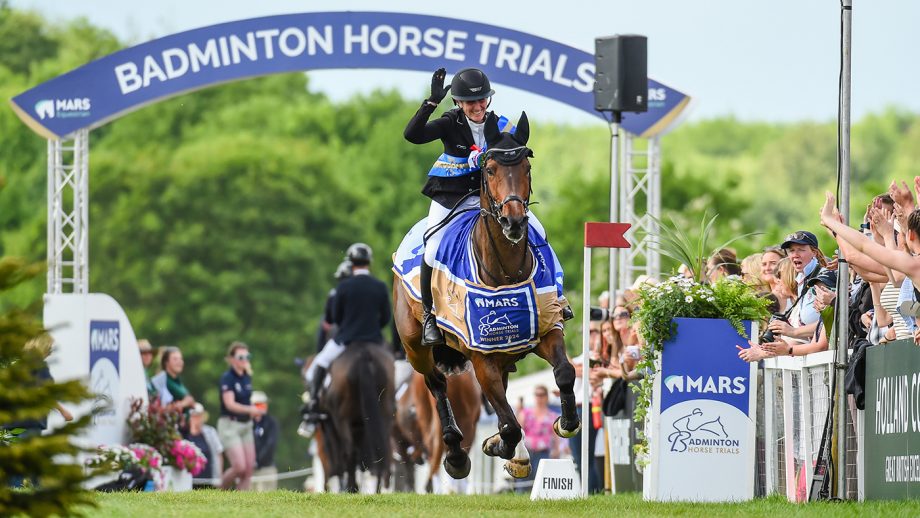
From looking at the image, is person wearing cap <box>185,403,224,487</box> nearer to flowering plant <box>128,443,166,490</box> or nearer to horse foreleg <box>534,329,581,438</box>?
flowering plant <box>128,443,166,490</box>

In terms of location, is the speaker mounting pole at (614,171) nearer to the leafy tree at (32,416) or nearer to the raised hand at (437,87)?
the raised hand at (437,87)

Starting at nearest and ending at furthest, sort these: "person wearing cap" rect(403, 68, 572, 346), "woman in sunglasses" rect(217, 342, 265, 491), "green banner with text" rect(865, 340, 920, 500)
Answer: "green banner with text" rect(865, 340, 920, 500) < "person wearing cap" rect(403, 68, 572, 346) < "woman in sunglasses" rect(217, 342, 265, 491)

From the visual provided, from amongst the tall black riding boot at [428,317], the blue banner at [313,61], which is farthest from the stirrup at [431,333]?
the blue banner at [313,61]

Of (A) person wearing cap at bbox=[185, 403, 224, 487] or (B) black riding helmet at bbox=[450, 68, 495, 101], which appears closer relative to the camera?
(B) black riding helmet at bbox=[450, 68, 495, 101]

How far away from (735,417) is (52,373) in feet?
28.7

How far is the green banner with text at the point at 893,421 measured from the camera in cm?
910

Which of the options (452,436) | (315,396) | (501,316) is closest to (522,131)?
(501,316)

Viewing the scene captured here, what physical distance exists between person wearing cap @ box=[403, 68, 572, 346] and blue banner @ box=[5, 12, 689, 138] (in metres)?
6.62

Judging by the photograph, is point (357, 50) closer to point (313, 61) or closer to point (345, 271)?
point (313, 61)

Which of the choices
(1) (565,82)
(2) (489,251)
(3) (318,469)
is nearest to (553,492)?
(2) (489,251)

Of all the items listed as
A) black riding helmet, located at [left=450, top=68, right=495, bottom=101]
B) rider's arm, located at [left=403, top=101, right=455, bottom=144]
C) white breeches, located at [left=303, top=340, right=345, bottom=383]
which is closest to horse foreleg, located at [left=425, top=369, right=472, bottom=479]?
rider's arm, located at [left=403, top=101, right=455, bottom=144]

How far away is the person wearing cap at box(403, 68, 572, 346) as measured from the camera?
36.4ft

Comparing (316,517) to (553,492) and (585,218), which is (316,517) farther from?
(585,218)

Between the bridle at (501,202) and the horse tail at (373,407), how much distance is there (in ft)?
28.0
